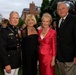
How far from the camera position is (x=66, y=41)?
209 inches

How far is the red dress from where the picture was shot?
17.6 ft

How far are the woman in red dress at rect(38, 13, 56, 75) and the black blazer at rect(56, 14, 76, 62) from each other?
0.46ft

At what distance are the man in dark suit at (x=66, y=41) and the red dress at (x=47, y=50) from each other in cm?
14

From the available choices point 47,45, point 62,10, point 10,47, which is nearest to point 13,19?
point 10,47

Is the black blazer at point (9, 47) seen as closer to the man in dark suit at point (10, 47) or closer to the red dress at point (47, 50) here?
the man in dark suit at point (10, 47)

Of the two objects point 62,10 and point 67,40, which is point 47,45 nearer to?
point 67,40

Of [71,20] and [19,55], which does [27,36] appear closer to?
[19,55]

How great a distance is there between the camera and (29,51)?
549cm

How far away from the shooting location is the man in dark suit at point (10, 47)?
499 cm

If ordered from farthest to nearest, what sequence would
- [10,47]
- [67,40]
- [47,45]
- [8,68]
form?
[47,45], [67,40], [10,47], [8,68]

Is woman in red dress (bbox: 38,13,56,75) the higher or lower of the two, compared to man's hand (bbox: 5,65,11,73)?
higher

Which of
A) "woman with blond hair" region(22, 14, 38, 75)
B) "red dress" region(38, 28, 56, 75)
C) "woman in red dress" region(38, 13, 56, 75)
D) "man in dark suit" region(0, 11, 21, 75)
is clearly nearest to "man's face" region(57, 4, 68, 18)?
"woman in red dress" region(38, 13, 56, 75)

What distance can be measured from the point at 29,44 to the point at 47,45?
370 millimetres

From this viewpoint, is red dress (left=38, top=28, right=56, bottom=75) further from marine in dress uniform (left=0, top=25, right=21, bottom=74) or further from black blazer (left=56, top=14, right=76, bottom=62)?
marine in dress uniform (left=0, top=25, right=21, bottom=74)
